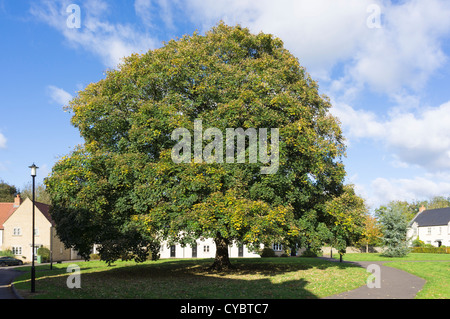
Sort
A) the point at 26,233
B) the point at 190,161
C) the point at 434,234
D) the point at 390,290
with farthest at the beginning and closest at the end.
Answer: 1. the point at 434,234
2. the point at 26,233
3. the point at 190,161
4. the point at 390,290

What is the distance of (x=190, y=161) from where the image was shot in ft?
70.6

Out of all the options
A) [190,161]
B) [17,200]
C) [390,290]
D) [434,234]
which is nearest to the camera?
[390,290]

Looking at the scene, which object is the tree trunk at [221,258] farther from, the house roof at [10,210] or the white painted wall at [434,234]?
the white painted wall at [434,234]

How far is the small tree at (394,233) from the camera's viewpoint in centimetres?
4628

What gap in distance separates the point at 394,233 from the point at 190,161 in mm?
35410

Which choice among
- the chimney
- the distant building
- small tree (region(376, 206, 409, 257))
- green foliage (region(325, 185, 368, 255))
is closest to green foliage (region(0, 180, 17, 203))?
the chimney

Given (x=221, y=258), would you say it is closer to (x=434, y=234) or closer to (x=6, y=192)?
(x=434, y=234)

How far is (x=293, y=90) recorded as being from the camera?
2634 cm

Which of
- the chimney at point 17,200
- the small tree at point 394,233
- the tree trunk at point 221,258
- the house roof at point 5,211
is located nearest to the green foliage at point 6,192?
the house roof at point 5,211

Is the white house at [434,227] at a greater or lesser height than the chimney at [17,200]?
lesser

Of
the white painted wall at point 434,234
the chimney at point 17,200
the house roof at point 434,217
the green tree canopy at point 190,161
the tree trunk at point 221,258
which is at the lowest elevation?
the white painted wall at point 434,234

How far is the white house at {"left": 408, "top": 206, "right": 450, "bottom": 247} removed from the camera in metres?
71.1

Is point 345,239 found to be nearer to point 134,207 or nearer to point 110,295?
point 134,207

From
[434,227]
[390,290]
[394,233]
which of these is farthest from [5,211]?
[434,227]
